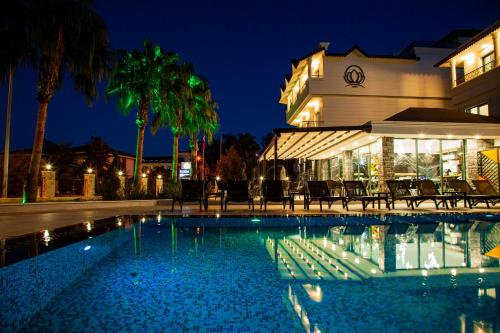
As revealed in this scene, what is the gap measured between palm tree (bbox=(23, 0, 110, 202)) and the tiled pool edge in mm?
10271

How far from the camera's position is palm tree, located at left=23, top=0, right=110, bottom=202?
12.5 meters

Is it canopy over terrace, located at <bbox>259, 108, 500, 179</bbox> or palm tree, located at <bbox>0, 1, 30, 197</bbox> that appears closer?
palm tree, located at <bbox>0, 1, 30, 197</bbox>

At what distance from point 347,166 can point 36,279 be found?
61.3 ft

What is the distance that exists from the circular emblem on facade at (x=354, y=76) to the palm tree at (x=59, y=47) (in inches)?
648

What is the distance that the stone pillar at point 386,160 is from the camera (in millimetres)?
14297

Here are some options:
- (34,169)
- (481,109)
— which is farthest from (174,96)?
(481,109)

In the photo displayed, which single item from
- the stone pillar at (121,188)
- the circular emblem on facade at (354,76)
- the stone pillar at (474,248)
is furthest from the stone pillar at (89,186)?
the circular emblem on facade at (354,76)

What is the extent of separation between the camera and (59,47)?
42.3 feet

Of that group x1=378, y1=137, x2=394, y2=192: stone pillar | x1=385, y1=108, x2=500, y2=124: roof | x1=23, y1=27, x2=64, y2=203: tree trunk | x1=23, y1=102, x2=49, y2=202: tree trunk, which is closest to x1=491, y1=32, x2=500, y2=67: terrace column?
x1=385, y1=108, x2=500, y2=124: roof

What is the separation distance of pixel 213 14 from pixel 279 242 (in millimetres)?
73908

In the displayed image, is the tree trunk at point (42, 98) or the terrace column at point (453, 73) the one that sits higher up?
the terrace column at point (453, 73)

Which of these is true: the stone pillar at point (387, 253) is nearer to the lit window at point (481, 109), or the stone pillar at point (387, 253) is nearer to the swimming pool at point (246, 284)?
the swimming pool at point (246, 284)

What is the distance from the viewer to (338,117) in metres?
23.9

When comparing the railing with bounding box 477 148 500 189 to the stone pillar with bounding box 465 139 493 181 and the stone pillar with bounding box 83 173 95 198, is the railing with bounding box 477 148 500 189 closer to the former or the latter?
the stone pillar with bounding box 465 139 493 181
